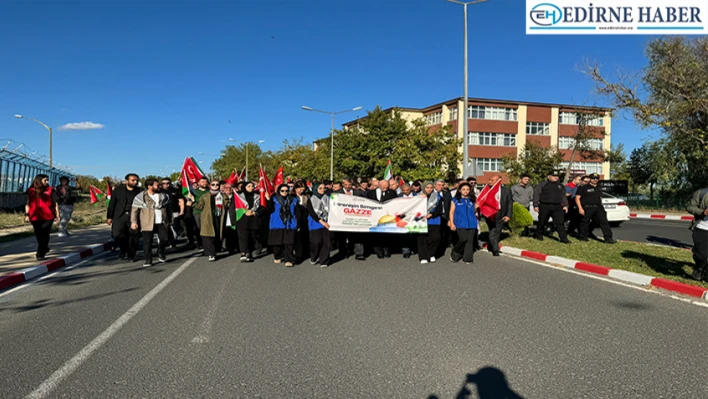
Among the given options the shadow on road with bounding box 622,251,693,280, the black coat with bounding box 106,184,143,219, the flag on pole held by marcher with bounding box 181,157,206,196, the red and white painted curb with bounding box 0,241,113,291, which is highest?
the flag on pole held by marcher with bounding box 181,157,206,196

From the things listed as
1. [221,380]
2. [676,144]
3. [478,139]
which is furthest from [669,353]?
[478,139]

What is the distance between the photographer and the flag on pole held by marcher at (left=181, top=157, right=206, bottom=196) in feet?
45.9

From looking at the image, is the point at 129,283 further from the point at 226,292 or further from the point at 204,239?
the point at 204,239

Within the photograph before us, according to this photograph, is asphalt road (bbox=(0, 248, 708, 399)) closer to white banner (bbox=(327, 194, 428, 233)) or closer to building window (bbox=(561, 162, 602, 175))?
white banner (bbox=(327, 194, 428, 233))

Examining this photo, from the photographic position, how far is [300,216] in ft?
36.7

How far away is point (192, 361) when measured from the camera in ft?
15.3

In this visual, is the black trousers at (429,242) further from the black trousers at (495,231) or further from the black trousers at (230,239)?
the black trousers at (230,239)

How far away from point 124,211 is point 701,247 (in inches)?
415

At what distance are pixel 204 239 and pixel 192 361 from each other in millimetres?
7014

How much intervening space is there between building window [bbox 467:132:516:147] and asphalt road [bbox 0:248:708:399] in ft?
177

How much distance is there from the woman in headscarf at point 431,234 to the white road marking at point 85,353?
539 centimetres

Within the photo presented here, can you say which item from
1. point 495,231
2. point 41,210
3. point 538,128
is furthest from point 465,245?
point 538,128

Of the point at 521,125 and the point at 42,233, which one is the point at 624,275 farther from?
the point at 521,125

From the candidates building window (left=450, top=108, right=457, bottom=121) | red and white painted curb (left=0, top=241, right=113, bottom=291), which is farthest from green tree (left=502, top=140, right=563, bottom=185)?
red and white painted curb (left=0, top=241, right=113, bottom=291)
